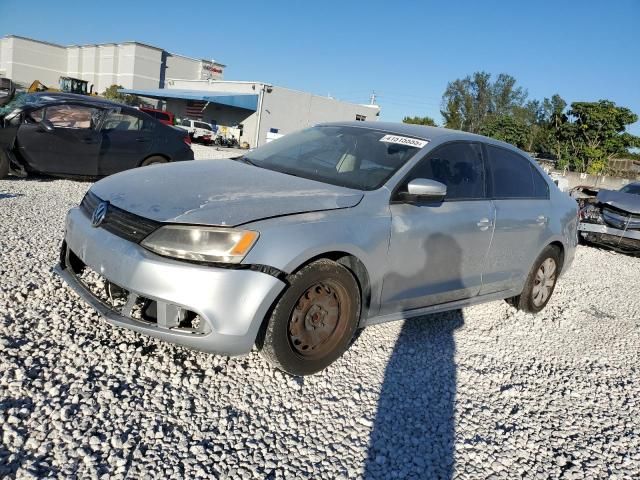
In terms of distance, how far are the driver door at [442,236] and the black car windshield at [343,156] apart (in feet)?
0.62

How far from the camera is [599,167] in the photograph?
94.5 ft

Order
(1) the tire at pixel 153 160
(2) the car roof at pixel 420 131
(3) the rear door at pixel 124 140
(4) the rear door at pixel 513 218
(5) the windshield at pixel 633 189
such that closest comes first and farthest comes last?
(2) the car roof at pixel 420 131
(4) the rear door at pixel 513 218
(3) the rear door at pixel 124 140
(1) the tire at pixel 153 160
(5) the windshield at pixel 633 189

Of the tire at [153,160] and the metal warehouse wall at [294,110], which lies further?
the metal warehouse wall at [294,110]

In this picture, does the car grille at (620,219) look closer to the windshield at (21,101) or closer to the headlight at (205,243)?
the headlight at (205,243)

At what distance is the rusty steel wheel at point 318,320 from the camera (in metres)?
2.93

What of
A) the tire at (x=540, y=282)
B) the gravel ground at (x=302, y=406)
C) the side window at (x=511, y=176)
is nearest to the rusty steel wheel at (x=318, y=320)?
the gravel ground at (x=302, y=406)

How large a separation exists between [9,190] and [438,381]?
6846 mm

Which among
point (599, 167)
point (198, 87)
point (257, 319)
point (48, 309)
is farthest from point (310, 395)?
point (198, 87)

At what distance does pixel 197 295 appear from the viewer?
2566 mm

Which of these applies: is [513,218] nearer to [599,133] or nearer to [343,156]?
[343,156]

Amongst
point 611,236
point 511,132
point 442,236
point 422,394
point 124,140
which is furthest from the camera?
point 511,132

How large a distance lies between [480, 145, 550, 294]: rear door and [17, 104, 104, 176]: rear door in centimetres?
652

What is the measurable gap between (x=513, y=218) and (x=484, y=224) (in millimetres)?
483

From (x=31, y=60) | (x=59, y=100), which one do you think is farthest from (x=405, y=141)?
(x=31, y=60)
